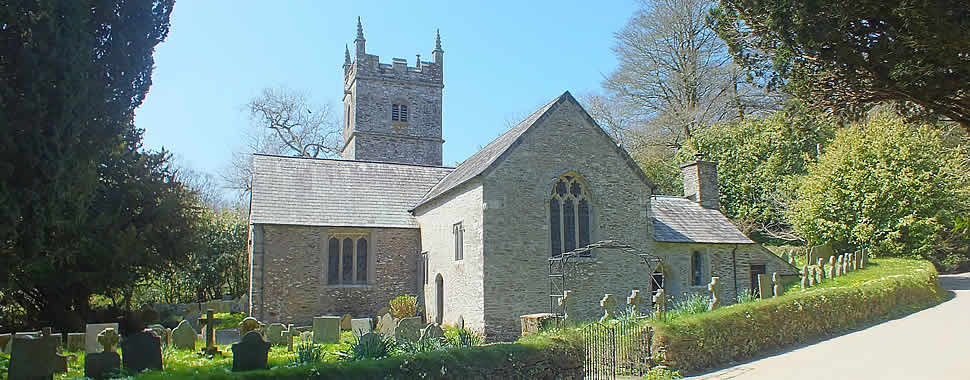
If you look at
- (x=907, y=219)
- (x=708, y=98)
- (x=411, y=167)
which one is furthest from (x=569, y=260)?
A: (x=708, y=98)

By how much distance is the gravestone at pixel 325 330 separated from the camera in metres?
16.5

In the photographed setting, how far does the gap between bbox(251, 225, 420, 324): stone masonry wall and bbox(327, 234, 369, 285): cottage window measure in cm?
28

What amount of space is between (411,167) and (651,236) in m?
11.3

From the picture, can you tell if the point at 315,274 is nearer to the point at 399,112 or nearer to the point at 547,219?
the point at 547,219

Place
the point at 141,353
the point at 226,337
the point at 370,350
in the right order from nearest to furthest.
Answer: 1. the point at 141,353
2. the point at 370,350
3. the point at 226,337

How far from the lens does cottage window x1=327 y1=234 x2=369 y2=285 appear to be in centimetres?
2247

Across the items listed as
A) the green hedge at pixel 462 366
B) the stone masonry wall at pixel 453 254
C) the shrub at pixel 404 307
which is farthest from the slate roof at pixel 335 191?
the green hedge at pixel 462 366

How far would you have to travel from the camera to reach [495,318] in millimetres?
17766

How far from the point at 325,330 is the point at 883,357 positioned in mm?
12905

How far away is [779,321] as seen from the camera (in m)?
14.6

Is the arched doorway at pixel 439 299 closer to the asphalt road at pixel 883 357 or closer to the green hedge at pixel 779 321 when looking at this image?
the green hedge at pixel 779 321

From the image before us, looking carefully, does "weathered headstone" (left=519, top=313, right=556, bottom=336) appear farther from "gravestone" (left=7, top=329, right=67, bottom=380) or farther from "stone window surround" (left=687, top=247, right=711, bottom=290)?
"stone window surround" (left=687, top=247, right=711, bottom=290)

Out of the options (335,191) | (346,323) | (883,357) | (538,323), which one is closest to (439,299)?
(346,323)

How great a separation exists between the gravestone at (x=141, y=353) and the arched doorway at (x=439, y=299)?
1234cm
